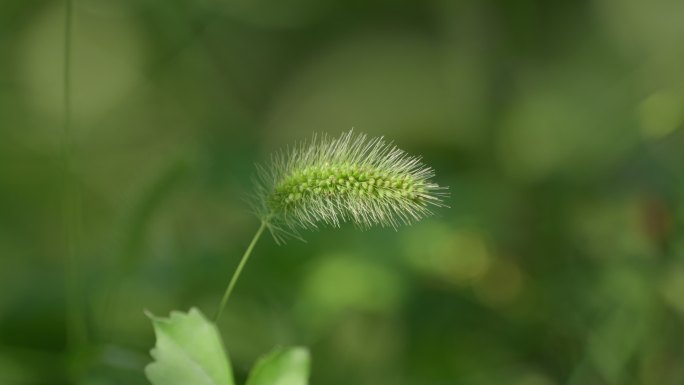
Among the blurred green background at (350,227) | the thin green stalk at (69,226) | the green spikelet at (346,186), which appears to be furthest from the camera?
the blurred green background at (350,227)

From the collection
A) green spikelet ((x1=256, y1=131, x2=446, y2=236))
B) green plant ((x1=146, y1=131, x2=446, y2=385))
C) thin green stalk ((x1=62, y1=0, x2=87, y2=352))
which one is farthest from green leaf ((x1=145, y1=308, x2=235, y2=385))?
thin green stalk ((x1=62, y1=0, x2=87, y2=352))

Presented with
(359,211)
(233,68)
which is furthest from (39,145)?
(359,211)

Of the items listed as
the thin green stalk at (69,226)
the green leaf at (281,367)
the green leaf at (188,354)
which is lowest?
the green leaf at (281,367)

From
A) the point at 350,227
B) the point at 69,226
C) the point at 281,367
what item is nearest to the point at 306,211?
the point at 281,367

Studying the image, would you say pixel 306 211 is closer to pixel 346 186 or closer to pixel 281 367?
pixel 346 186

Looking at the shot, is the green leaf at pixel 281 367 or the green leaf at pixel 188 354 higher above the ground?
the green leaf at pixel 188 354

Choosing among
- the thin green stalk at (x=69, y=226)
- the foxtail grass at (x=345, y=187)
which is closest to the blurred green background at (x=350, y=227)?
the thin green stalk at (x=69, y=226)

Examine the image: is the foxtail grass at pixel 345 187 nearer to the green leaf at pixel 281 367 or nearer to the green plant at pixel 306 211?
the green plant at pixel 306 211

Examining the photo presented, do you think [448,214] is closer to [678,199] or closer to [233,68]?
[678,199]
